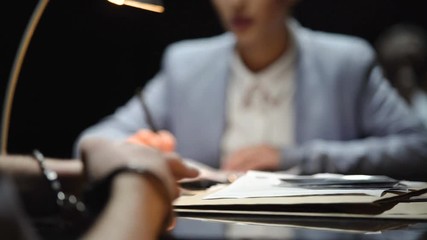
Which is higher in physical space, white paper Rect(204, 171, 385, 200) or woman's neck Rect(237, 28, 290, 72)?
woman's neck Rect(237, 28, 290, 72)

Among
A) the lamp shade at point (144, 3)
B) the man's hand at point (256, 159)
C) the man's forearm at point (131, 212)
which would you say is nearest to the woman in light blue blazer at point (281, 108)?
the man's hand at point (256, 159)

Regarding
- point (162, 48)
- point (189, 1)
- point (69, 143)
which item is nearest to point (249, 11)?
point (189, 1)

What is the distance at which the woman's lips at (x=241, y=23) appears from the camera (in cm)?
150

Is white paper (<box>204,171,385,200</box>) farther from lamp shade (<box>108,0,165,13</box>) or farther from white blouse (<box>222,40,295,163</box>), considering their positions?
white blouse (<box>222,40,295,163</box>)

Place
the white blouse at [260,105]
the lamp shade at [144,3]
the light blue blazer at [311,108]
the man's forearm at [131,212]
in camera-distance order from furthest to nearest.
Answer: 1. the white blouse at [260,105]
2. the light blue blazer at [311,108]
3. the lamp shade at [144,3]
4. the man's forearm at [131,212]

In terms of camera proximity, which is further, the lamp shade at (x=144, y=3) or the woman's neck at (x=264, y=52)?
the woman's neck at (x=264, y=52)

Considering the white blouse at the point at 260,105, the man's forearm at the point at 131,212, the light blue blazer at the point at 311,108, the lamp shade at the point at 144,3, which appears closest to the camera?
the man's forearm at the point at 131,212

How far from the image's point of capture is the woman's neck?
1619mm

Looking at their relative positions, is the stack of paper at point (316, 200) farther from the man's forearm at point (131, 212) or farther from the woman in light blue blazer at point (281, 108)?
the woman in light blue blazer at point (281, 108)

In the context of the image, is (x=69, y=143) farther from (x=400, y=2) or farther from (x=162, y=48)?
(x=400, y=2)

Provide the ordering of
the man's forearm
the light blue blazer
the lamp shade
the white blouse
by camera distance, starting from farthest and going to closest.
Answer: the white blouse
the light blue blazer
the lamp shade
the man's forearm

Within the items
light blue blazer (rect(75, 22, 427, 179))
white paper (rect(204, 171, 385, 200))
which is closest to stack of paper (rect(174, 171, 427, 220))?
white paper (rect(204, 171, 385, 200))

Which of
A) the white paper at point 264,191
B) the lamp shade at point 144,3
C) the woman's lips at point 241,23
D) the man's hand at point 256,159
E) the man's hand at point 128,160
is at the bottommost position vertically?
the man's hand at point 256,159

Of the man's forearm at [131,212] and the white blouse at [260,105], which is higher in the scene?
the white blouse at [260,105]
